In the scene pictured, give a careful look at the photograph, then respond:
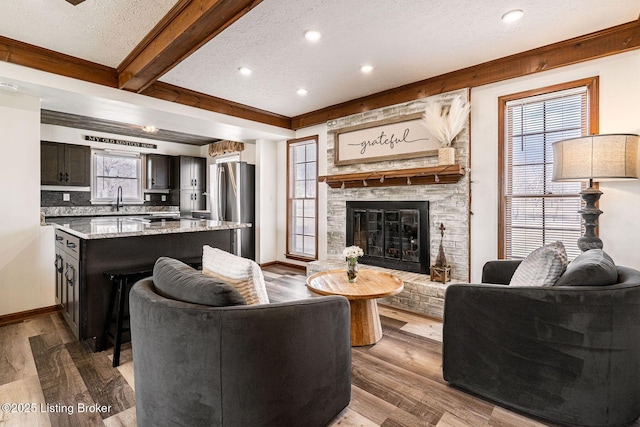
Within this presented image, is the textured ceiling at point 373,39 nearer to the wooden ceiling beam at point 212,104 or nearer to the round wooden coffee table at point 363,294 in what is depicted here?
the wooden ceiling beam at point 212,104

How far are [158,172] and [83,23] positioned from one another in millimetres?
4342

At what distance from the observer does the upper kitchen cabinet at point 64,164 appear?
16.7 feet

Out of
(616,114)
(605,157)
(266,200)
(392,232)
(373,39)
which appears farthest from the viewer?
(266,200)

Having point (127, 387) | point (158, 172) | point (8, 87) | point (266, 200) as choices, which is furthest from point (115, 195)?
point (127, 387)

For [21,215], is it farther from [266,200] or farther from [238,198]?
[266,200]

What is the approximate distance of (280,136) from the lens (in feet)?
17.3

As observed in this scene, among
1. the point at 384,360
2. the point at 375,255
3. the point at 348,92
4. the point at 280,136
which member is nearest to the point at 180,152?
the point at 280,136

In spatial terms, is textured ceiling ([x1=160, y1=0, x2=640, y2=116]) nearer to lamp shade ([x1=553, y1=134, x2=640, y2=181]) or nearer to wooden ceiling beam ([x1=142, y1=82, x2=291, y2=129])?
wooden ceiling beam ([x1=142, y1=82, x2=291, y2=129])

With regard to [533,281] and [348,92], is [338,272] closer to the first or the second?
[533,281]

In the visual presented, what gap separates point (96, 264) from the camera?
2.47 metres

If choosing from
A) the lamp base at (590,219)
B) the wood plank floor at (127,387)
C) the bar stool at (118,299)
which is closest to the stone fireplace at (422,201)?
the wood plank floor at (127,387)

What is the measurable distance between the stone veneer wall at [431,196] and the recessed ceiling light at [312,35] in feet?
5.35

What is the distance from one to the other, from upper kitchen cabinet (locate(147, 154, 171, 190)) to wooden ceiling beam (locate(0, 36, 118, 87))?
3.34 metres

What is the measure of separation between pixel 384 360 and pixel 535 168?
7.83ft
